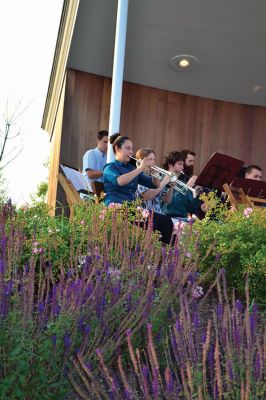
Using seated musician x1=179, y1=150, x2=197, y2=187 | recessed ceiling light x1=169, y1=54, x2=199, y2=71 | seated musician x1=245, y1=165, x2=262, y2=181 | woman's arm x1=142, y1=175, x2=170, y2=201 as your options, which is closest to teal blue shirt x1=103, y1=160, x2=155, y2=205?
woman's arm x1=142, y1=175, x2=170, y2=201

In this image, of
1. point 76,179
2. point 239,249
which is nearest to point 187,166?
point 76,179

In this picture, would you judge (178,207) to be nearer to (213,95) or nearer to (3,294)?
(213,95)

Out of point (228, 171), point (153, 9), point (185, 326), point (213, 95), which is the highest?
point (153, 9)

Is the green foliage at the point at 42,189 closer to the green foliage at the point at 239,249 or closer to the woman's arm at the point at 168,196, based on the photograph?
the woman's arm at the point at 168,196

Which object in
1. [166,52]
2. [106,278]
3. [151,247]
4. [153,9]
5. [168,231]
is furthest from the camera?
[166,52]

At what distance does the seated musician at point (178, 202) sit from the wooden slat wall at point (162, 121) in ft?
11.2

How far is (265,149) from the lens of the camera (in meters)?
13.0

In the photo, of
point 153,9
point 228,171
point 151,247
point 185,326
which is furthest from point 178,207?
point 185,326

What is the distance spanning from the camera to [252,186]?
26.6 feet

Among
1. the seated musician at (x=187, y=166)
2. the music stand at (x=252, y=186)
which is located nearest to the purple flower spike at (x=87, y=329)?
the music stand at (x=252, y=186)

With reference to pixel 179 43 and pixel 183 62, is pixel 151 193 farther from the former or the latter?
pixel 183 62

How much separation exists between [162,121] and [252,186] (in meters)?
4.71

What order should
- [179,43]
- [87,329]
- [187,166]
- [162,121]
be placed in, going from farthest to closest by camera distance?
[162,121]
[179,43]
[187,166]
[87,329]

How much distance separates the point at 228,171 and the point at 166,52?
13.4ft
